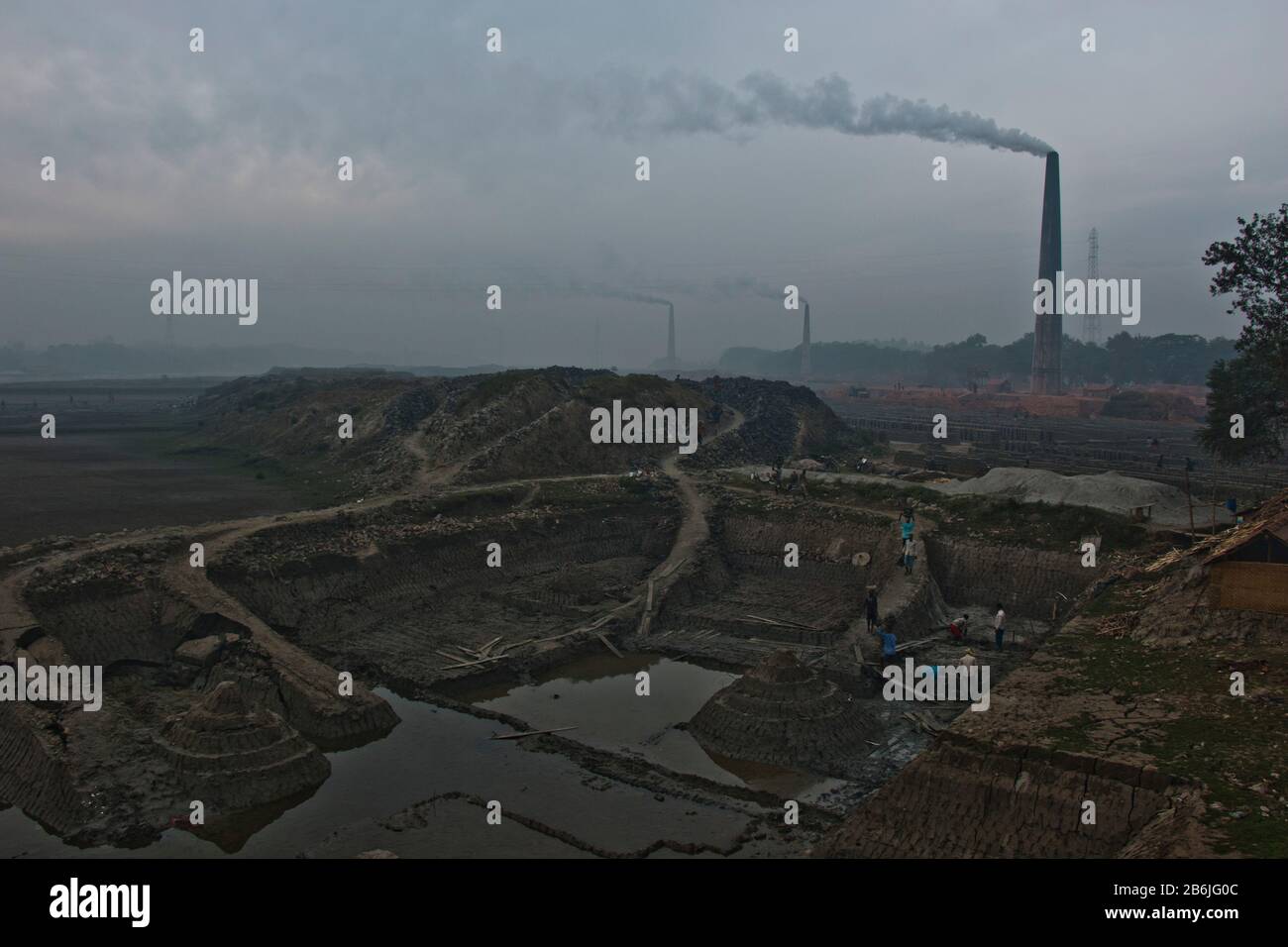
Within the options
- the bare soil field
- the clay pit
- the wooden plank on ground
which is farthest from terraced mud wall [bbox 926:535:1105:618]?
the bare soil field

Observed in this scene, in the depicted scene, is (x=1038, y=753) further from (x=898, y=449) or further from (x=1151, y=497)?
(x=898, y=449)

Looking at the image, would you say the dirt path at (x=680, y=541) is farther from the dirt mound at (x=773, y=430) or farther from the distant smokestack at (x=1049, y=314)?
the distant smokestack at (x=1049, y=314)

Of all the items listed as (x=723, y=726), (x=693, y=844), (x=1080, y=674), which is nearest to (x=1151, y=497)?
(x=1080, y=674)

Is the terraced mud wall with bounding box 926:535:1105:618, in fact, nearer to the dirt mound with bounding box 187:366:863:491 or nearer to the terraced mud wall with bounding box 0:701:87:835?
the dirt mound with bounding box 187:366:863:491

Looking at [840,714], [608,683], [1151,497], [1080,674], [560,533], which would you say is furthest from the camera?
[560,533]

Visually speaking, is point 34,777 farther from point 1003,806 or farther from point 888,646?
point 888,646
